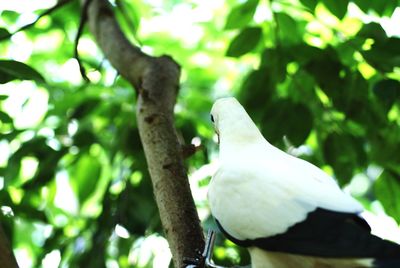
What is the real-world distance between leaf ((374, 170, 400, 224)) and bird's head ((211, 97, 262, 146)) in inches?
28.8

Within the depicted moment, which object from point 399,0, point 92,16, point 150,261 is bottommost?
point 150,261

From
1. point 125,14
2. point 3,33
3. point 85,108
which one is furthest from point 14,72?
point 125,14

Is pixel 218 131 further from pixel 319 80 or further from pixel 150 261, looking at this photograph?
pixel 150 261

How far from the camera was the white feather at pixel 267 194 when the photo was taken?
1.94 metres

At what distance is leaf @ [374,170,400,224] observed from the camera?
2775mm

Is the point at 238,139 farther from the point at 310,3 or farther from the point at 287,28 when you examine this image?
the point at 287,28

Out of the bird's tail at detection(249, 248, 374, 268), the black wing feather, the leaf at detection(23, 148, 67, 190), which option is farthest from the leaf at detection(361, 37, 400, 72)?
the leaf at detection(23, 148, 67, 190)

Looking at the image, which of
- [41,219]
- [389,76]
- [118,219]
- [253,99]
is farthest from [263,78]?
[41,219]

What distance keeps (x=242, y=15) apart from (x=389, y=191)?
0.91 metres

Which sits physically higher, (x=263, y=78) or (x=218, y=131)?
(x=218, y=131)

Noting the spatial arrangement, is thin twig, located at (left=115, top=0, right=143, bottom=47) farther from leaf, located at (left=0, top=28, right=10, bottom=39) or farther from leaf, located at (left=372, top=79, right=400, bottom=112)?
leaf, located at (left=372, top=79, right=400, bottom=112)

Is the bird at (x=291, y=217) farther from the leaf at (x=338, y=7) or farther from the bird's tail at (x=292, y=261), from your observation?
the leaf at (x=338, y=7)

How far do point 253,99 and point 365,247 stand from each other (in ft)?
4.56

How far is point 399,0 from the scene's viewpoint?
263 cm
